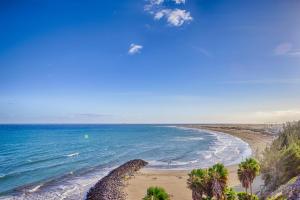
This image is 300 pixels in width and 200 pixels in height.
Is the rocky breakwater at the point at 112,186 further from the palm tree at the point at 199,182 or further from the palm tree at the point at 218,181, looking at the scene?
the palm tree at the point at 218,181

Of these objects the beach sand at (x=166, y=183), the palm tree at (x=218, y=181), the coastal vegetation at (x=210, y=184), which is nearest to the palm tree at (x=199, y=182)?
the coastal vegetation at (x=210, y=184)

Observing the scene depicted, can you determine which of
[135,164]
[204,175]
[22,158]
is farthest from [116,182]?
[22,158]

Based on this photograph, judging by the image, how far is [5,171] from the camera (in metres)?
68.9

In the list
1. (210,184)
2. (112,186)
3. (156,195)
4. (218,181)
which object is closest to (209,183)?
(210,184)

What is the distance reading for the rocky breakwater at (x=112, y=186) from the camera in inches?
1896

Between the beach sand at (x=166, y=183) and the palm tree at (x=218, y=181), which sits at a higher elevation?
the palm tree at (x=218, y=181)

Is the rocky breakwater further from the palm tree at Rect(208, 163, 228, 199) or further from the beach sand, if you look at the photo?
the palm tree at Rect(208, 163, 228, 199)

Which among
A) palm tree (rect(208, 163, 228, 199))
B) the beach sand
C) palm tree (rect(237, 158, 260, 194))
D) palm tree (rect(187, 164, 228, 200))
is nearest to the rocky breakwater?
the beach sand

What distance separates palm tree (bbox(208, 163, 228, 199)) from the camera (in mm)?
27781

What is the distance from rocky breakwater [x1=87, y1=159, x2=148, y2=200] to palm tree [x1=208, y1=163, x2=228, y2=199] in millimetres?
23231

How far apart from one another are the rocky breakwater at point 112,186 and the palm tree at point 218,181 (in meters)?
23.2

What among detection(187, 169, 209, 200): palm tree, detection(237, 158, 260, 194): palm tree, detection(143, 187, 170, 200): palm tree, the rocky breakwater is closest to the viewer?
detection(143, 187, 170, 200): palm tree

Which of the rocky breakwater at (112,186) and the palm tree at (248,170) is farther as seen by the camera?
the rocky breakwater at (112,186)

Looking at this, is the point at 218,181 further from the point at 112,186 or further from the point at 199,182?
the point at 112,186
